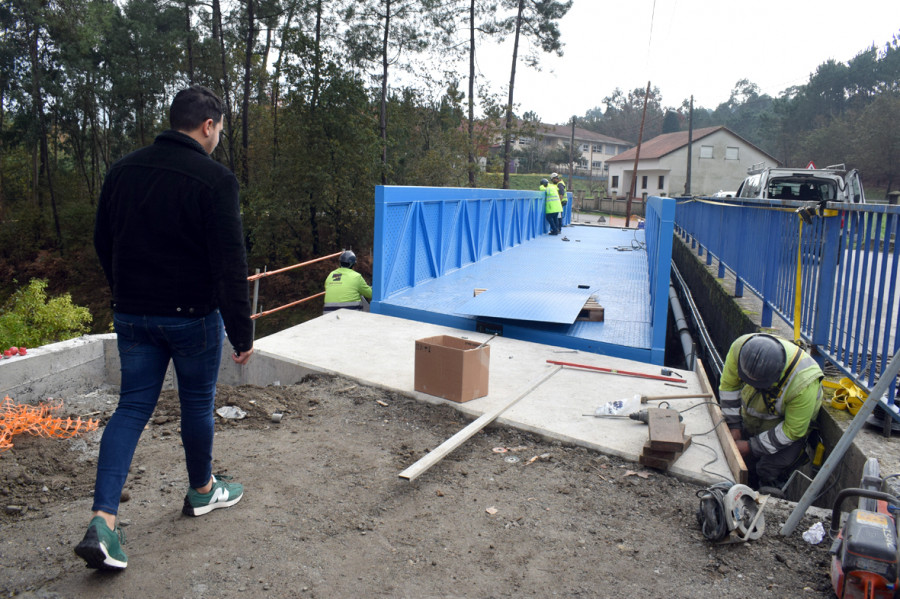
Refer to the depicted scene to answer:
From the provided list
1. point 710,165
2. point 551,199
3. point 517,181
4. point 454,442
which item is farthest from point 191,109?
point 710,165

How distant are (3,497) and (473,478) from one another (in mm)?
2381

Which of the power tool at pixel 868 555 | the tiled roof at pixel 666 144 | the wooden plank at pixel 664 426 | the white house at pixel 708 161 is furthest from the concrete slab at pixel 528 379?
the tiled roof at pixel 666 144

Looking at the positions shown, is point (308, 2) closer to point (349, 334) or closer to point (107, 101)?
point (107, 101)

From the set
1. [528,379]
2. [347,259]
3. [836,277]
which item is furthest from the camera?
[347,259]

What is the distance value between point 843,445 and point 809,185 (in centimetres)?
1210

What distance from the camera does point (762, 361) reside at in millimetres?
4074

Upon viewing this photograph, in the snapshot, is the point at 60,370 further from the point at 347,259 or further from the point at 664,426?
the point at 664,426

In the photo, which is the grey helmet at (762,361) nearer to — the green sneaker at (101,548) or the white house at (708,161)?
the green sneaker at (101,548)

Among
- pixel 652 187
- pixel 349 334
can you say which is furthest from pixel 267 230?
pixel 652 187

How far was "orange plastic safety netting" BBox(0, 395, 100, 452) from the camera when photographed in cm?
385

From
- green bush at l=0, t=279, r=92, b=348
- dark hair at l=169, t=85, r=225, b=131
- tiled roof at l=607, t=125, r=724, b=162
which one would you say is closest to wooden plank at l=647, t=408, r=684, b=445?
dark hair at l=169, t=85, r=225, b=131

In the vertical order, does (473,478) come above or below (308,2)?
below

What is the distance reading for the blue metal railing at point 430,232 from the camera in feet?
25.4

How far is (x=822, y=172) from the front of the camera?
509 inches
